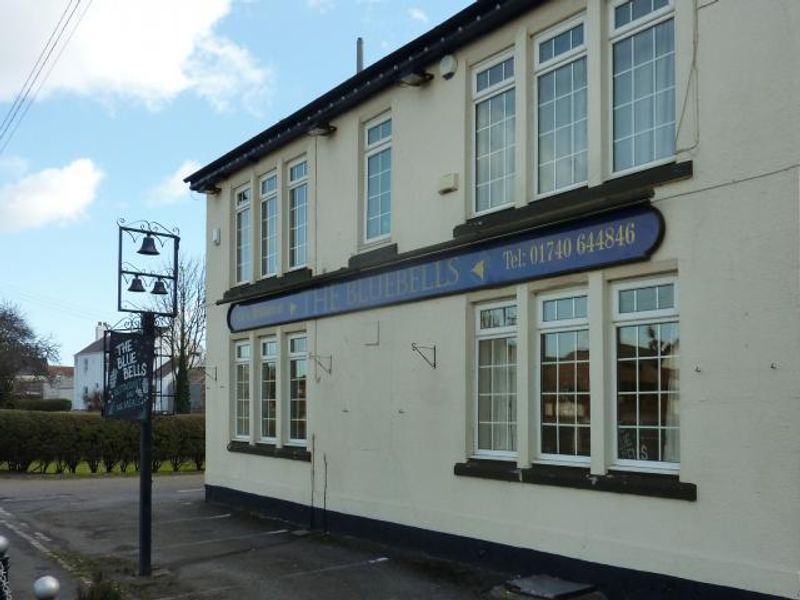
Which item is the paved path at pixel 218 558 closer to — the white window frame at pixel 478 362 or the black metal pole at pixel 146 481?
the black metal pole at pixel 146 481

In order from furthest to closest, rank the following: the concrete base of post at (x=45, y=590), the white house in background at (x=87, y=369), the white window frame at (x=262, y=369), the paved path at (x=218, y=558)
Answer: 1. the white house in background at (x=87, y=369)
2. the white window frame at (x=262, y=369)
3. the paved path at (x=218, y=558)
4. the concrete base of post at (x=45, y=590)

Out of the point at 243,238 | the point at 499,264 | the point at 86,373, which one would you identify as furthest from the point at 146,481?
the point at 86,373

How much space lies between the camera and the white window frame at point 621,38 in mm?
7984

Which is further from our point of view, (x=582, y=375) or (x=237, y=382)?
(x=237, y=382)

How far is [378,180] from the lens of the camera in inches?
480

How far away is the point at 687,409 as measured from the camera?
746 cm

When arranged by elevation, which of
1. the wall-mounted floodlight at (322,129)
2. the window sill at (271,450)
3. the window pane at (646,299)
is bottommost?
the window sill at (271,450)

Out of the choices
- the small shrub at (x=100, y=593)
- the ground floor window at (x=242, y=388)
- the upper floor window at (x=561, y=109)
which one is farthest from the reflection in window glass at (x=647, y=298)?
the ground floor window at (x=242, y=388)

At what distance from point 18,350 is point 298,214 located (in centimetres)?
4687

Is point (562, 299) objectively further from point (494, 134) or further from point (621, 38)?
point (621, 38)

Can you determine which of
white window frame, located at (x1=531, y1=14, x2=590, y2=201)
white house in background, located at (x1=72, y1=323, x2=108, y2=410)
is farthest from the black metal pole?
white house in background, located at (x1=72, y1=323, x2=108, y2=410)

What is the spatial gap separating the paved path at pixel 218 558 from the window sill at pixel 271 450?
1066mm

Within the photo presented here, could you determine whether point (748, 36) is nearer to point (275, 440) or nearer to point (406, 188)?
point (406, 188)

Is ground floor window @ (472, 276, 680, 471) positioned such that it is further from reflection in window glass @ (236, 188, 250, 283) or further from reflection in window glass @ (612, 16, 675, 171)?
reflection in window glass @ (236, 188, 250, 283)
